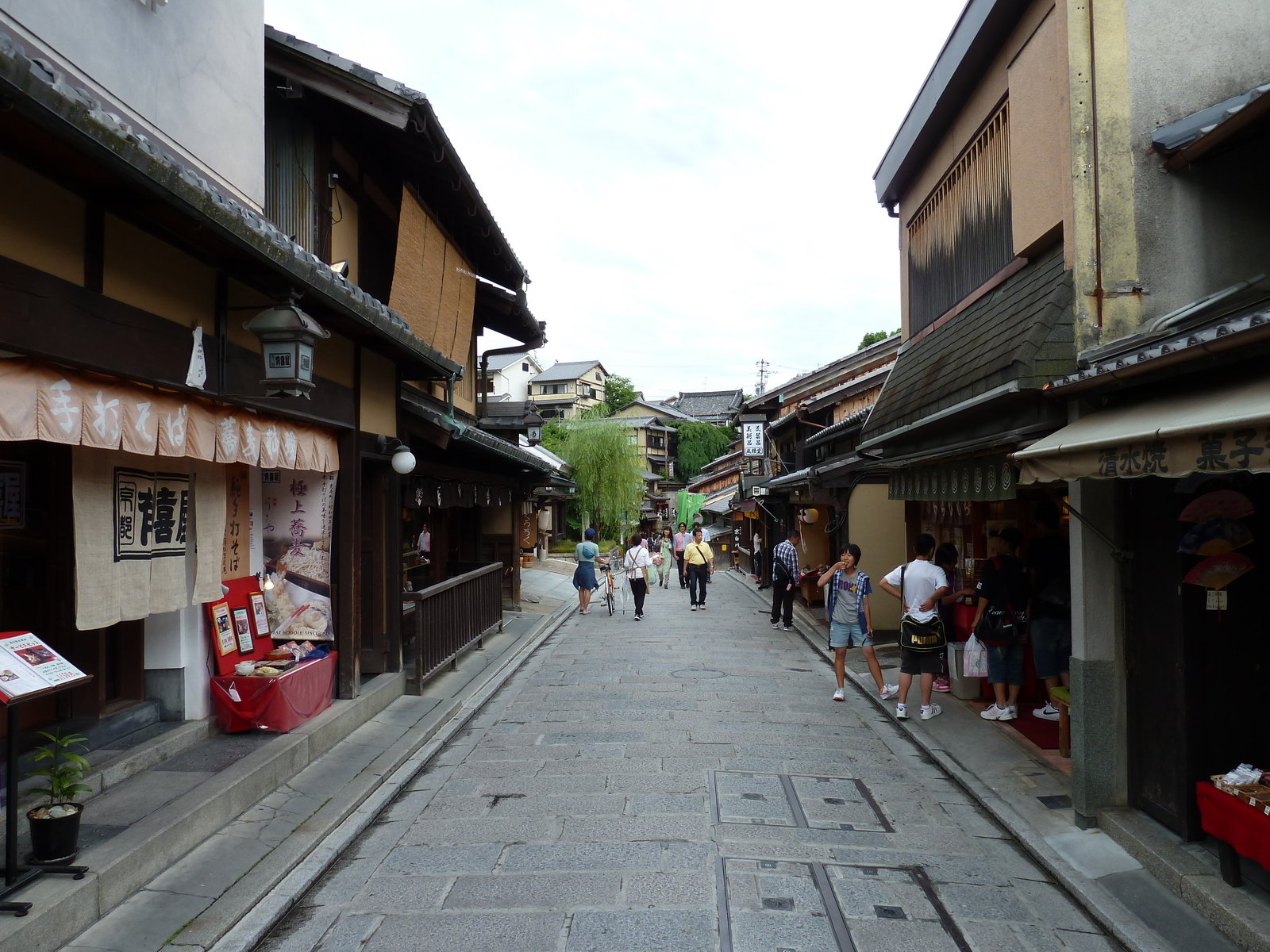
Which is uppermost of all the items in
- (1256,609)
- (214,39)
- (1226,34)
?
(214,39)

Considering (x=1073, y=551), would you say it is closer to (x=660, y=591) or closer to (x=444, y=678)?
(x=444, y=678)

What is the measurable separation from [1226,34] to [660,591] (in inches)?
954

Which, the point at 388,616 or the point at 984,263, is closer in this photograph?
the point at 984,263

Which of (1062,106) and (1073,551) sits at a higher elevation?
(1062,106)

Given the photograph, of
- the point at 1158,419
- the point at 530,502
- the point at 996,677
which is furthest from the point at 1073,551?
the point at 530,502

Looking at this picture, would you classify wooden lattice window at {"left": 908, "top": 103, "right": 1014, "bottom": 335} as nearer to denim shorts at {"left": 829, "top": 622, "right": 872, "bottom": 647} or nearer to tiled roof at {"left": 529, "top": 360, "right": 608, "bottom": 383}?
denim shorts at {"left": 829, "top": 622, "right": 872, "bottom": 647}

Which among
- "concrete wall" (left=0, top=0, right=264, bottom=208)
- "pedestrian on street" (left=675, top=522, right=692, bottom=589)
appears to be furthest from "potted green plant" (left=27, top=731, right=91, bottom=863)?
"pedestrian on street" (left=675, top=522, right=692, bottom=589)

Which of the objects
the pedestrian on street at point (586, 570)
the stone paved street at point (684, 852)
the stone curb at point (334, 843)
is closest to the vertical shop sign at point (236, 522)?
the stone curb at point (334, 843)

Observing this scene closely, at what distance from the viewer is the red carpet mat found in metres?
8.34

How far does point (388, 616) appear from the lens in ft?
36.1

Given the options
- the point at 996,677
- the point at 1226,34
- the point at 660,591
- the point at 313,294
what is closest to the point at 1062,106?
the point at 1226,34

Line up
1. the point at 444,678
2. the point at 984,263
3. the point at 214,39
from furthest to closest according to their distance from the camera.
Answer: the point at 444,678 → the point at 984,263 → the point at 214,39

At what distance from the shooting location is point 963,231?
11039 mm

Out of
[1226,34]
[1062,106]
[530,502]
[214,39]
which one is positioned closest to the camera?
A: [1226,34]
